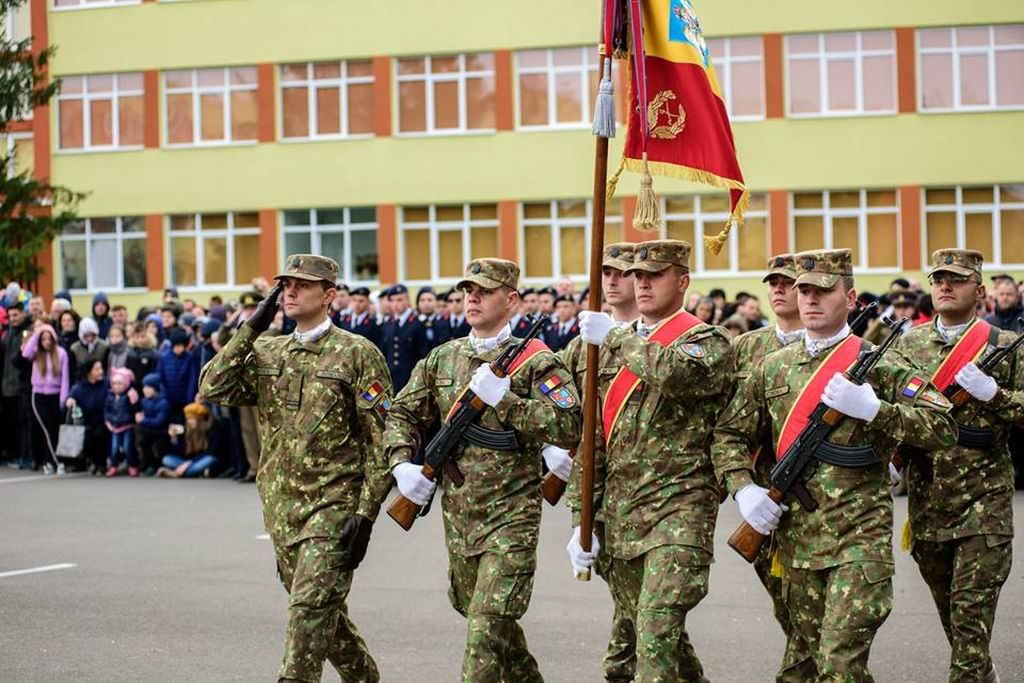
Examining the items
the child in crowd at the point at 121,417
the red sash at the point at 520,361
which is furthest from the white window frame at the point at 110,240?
the red sash at the point at 520,361

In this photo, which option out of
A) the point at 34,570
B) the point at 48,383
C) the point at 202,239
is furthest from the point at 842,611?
the point at 202,239

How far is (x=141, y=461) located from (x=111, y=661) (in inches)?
456

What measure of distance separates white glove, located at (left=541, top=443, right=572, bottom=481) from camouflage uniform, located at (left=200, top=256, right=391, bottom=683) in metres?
0.98

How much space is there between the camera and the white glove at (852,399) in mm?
6621

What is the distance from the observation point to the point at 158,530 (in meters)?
14.9

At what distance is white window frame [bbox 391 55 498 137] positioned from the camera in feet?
118

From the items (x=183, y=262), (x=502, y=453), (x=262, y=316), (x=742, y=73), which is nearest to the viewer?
(x=502, y=453)

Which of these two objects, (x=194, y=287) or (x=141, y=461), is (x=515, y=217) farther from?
(x=141, y=461)

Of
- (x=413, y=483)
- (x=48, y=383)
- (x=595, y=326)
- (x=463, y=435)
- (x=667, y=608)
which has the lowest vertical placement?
(x=667, y=608)

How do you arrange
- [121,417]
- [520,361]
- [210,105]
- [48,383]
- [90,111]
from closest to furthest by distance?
[520,361] → [121,417] → [48,383] → [210,105] → [90,111]

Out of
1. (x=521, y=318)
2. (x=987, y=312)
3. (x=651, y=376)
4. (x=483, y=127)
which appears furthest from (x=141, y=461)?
(x=483, y=127)

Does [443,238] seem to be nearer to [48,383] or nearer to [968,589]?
[48,383]

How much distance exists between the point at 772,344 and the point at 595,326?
1.98m

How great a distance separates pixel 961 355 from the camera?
8.41 meters
